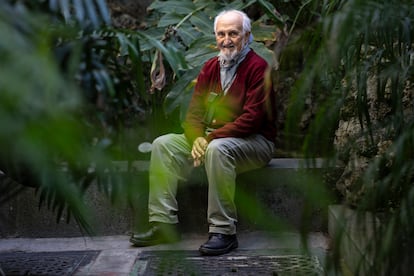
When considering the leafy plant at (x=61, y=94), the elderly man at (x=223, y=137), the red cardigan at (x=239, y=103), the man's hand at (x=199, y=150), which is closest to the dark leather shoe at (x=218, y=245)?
the elderly man at (x=223, y=137)

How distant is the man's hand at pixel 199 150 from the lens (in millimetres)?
3236

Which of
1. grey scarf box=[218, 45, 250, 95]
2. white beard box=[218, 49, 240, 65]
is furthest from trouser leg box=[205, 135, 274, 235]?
white beard box=[218, 49, 240, 65]

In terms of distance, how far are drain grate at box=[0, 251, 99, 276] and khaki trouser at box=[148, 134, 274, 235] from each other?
14.1 inches

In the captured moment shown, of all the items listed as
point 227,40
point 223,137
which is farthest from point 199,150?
point 227,40

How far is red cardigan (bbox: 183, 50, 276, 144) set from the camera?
3.18 meters

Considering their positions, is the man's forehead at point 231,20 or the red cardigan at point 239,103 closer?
the red cardigan at point 239,103

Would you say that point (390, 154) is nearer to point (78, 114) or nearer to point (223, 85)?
point (78, 114)

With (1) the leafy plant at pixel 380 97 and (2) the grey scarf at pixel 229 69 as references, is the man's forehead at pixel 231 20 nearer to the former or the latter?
(2) the grey scarf at pixel 229 69

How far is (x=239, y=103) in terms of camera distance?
10.6ft

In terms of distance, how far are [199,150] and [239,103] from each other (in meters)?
0.28

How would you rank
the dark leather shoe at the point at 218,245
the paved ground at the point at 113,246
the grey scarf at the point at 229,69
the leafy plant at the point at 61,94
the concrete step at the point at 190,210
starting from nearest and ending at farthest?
the leafy plant at the point at 61,94, the paved ground at the point at 113,246, the dark leather shoe at the point at 218,245, the grey scarf at the point at 229,69, the concrete step at the point at 190,210

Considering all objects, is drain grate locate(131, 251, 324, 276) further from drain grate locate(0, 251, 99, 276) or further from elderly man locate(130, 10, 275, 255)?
drain grate locate(0, 251, 99, 276)

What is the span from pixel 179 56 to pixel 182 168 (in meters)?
2.39

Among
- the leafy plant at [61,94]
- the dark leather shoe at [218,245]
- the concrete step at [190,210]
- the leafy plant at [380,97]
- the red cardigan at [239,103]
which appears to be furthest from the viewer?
the concrete step at [190,210]
